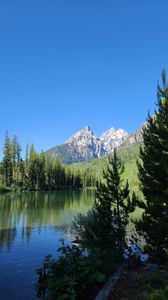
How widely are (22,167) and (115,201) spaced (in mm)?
126807

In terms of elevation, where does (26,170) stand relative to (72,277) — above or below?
above

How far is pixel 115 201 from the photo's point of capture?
2445 centimetres

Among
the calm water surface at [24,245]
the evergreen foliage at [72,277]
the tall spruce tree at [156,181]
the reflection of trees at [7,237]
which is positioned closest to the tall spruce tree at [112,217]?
the tall spruce tree at [156,181]

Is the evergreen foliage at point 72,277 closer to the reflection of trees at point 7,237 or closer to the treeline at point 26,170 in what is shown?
the reflection of trees at point 7,237

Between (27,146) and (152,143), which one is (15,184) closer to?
(27,146)

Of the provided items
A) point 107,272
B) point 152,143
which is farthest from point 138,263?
point 152,143

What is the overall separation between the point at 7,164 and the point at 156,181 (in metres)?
128

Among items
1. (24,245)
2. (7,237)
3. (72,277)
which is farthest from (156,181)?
(7,237)

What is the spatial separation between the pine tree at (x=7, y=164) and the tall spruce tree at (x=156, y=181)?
12300cm

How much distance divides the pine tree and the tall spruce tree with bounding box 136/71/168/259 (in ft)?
404

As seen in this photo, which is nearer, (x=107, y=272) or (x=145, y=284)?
(x=145, y=284)

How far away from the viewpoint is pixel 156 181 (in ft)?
67.3

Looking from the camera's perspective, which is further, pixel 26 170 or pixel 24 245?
pixel 26 170

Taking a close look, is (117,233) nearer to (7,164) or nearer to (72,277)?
(72,277)
